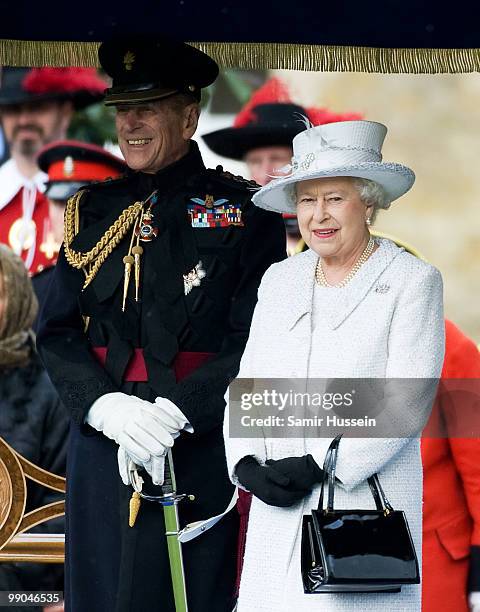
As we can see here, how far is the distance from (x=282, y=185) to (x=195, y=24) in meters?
0.83

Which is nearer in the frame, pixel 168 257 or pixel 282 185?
pixel 282 185

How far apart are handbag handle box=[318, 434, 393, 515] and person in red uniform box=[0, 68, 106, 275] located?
2367 millimetres

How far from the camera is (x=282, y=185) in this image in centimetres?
404

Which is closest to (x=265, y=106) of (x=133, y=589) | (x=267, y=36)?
(x=267, y=36)

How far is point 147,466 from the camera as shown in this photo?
162 inches

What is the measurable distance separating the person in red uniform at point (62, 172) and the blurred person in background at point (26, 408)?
0.14 m

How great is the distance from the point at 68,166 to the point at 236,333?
173 cm

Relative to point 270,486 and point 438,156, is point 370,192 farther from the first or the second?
point 438,156

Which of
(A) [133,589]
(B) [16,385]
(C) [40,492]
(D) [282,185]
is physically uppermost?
(D) [282,185]

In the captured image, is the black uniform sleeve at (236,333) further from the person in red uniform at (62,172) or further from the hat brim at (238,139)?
the person in red uniform at (62,172)

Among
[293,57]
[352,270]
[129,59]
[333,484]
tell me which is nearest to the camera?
[333,484]

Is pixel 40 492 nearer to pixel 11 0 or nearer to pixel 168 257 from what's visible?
pixel 168 257

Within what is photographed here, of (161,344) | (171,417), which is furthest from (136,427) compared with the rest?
(161,344)

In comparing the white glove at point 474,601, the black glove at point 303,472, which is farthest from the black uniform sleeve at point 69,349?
the white glove at point 474,601
